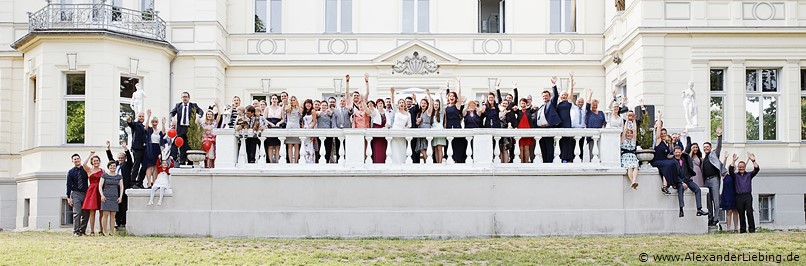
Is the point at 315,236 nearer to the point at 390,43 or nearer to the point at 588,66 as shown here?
the point at 390,43

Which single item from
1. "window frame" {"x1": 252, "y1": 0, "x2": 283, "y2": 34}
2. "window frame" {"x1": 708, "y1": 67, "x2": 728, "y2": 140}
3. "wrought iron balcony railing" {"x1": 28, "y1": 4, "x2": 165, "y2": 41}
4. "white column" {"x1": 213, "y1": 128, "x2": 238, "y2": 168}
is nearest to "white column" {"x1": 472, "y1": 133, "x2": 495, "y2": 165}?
"white column" {"x1": 213, "y1": 128, "x2": 238, "y2": 168}

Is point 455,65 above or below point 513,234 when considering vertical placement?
above

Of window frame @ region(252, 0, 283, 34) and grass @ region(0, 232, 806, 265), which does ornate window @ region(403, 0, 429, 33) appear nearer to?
window frame @ region(252, 0, 283, 34)

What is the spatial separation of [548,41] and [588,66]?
1.34 metres

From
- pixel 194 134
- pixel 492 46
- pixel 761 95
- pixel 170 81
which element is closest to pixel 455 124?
pixel 194 134

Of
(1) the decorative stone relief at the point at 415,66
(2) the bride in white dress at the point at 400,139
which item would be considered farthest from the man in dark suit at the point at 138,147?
(1) the decorative stone relief at the point at 415,66

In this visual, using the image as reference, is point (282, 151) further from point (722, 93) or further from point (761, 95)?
point (761, 95)

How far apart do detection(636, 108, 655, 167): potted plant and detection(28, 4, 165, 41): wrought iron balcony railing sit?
13047 millimetres

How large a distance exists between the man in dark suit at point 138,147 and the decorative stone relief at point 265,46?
31.5ft

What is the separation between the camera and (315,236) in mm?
16062

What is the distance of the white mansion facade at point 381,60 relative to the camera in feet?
75.0

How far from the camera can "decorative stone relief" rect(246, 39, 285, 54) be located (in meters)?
26.5

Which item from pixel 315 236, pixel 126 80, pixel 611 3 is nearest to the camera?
pixel 315 236

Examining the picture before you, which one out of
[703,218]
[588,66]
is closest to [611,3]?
[588,66]
